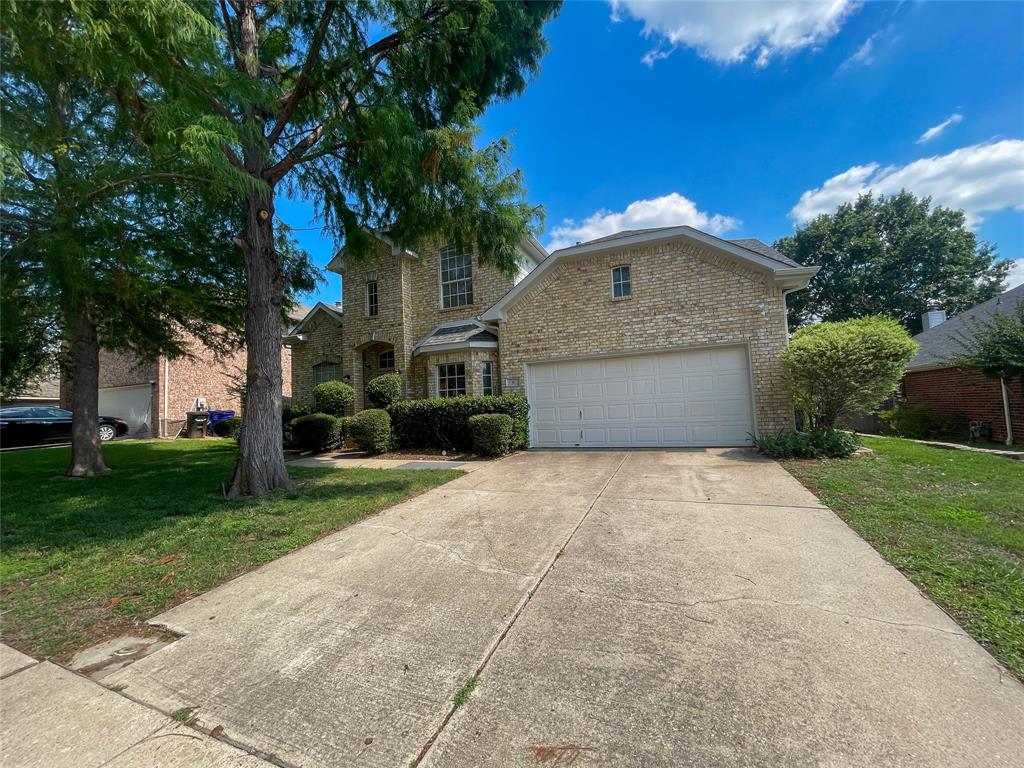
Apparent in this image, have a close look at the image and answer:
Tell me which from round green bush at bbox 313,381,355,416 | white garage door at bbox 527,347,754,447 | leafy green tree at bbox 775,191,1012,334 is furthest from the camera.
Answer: leafy green tree at bbox 775,191,1012,334

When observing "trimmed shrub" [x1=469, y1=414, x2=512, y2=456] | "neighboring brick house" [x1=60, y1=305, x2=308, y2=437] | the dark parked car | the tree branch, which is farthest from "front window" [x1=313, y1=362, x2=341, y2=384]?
the tree branch

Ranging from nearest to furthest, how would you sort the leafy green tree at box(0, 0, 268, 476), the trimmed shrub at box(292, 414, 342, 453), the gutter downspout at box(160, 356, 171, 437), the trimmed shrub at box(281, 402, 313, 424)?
the leafy green tree at box(0, 0, 268, 476), the trimmed shrub at box(292, 414, 342, 453), the trimmed shrub at box(281, 402, 313, 424), the gutter downspout at box(160, 356, 171, 437)

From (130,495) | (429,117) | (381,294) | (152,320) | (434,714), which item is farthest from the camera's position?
(381,294)

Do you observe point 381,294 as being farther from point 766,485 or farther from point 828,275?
point 828,275

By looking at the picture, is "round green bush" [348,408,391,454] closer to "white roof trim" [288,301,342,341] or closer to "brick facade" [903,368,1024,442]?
"white roof trim" [288,301,342,341]

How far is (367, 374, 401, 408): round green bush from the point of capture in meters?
12.5

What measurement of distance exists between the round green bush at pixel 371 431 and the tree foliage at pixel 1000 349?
14794mm

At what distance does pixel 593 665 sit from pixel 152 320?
11.1 m

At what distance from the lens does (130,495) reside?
6441 millimetres

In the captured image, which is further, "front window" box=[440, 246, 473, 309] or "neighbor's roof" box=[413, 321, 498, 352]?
"front window" box=[440, 246, 473, 309]

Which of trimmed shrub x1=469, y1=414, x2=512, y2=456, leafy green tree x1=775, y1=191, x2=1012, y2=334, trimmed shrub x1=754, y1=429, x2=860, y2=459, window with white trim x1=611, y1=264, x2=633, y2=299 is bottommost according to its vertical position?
trimmed shrub x1=754, y1=429, x2=860, y2=459

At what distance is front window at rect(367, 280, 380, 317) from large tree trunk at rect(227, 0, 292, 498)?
8.32m

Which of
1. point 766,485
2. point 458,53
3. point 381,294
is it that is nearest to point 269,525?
point 766,485

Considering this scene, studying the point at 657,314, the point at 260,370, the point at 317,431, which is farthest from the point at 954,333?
the point at 317,431
